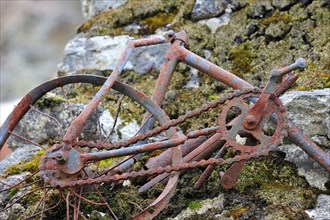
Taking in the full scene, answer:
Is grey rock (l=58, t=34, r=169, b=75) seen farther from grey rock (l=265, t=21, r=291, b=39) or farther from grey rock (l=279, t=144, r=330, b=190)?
grey rock (l=279, t=144, r=330, b=190)

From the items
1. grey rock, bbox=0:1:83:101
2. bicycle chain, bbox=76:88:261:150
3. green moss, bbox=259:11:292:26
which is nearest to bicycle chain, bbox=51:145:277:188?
bicycle chain, bbox=76:88:261:150

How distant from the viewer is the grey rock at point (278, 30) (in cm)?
387

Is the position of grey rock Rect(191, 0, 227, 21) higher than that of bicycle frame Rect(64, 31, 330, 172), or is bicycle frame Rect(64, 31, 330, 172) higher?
grey rock Rect(191, 0, 227, 21)

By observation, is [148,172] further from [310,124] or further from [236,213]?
[310,124]

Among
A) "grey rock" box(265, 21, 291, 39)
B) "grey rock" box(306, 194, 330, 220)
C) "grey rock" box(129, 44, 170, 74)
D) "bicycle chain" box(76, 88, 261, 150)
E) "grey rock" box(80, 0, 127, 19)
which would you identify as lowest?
"grey rock" box(306, 194, 330, 220)

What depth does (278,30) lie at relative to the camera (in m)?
3.89

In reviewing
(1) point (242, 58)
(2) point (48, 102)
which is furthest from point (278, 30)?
(2) point (48, 102)

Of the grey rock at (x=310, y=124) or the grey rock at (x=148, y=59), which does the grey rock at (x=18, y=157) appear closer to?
the grey rock at (x=148, y=59)

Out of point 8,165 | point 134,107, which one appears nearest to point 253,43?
point 134,107

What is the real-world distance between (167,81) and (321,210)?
869mm

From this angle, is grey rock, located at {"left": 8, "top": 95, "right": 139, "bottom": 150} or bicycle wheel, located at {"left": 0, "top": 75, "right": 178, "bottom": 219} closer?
bicycle wheel, located at {"left": 0, "top": 75, "right": 178, "bottom": 219}

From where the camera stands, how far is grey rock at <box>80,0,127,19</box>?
4633 millimetres

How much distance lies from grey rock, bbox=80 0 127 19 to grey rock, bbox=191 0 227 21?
0.59 meters

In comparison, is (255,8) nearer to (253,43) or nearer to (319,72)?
(253,43)
